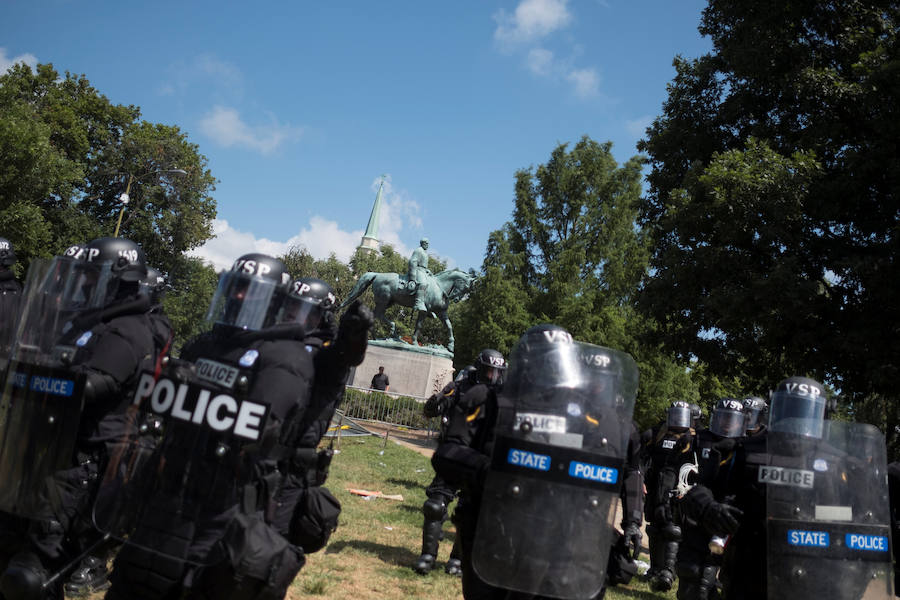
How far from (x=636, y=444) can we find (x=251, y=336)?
2548 millimetres

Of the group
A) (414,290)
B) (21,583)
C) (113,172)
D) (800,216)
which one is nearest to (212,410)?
(21,583)

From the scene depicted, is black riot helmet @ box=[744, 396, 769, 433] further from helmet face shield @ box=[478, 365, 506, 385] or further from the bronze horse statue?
the bronze horse statue

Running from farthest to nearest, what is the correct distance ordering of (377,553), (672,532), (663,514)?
(663,514), (672,532), (377,553)

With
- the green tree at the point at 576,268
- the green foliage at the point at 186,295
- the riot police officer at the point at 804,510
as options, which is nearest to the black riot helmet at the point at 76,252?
the riot police officer at the point at 804,510

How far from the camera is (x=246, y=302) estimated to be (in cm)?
332

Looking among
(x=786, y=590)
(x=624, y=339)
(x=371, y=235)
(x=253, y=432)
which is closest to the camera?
(x=253, y=432)

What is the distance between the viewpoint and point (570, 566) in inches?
120

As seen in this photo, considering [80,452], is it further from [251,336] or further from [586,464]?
[586,464]

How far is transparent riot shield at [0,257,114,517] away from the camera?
3303mm

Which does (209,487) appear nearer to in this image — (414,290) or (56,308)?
(56,308)

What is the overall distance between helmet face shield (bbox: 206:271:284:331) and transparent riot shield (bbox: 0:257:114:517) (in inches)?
30.6

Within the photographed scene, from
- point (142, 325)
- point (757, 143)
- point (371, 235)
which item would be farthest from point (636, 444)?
point (371, 235)

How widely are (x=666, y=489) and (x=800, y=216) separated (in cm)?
574

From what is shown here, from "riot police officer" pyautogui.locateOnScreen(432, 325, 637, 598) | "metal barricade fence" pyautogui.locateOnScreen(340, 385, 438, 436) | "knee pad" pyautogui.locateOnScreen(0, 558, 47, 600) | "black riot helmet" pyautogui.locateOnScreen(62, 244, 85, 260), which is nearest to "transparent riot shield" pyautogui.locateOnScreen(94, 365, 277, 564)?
"knee pad" pyautogui.locateOnScreen(0, 558, 47, 600)
